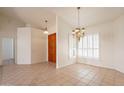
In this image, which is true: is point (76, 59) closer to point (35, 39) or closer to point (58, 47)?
point (58, 47)

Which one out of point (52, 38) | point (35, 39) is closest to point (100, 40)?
point (52, 38)

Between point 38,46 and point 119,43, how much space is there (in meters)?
5.37

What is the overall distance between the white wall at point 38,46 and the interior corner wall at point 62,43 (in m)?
2.34

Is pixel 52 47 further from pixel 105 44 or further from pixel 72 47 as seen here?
pixel 105 44

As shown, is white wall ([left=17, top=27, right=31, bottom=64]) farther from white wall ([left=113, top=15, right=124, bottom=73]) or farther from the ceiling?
white wall ([left=113, top=15, right=124, bottom=73])

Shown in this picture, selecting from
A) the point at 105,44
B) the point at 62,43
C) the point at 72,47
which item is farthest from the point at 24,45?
the point at 105,44

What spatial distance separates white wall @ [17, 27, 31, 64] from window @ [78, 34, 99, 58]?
12.0ft

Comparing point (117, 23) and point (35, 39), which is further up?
point (117, 23)

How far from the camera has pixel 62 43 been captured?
19.9 ft
